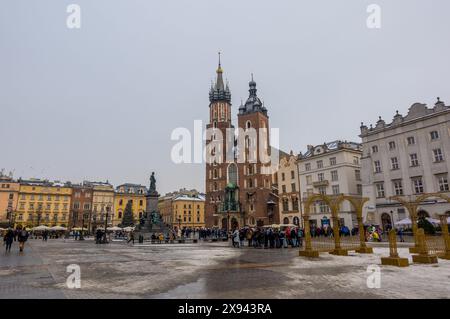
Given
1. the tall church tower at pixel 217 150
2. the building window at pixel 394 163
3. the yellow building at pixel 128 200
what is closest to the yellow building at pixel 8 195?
the yellow building at pixel 128 200

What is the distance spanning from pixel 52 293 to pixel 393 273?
1083cm

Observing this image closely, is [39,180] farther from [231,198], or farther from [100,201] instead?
[231,198]

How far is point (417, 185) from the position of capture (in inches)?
1606

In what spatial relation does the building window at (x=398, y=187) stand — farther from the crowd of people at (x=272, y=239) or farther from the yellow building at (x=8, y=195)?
the yellow building at (x=8, y=195)

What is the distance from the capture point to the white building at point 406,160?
127 ft

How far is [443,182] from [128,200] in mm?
87597

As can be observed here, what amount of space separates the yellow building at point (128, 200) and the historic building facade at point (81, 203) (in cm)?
868

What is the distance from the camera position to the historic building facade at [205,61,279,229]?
2862 inches

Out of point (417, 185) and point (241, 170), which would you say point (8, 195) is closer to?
point (241, 170)

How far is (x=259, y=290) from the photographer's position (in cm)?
823

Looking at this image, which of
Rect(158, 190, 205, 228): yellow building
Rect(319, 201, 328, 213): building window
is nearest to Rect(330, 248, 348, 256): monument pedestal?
Rect(319, 201, 328, 213): building window

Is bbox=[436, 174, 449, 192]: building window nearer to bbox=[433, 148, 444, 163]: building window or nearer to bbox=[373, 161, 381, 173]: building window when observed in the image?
bbox=[433, 148, 444, 163]: building window

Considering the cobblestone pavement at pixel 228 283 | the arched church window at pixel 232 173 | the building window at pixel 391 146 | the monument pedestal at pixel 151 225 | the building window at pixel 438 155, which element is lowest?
the cobblestone pavement at pixel 228 283

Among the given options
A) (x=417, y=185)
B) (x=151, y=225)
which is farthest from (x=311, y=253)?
(x=417, y=185)
